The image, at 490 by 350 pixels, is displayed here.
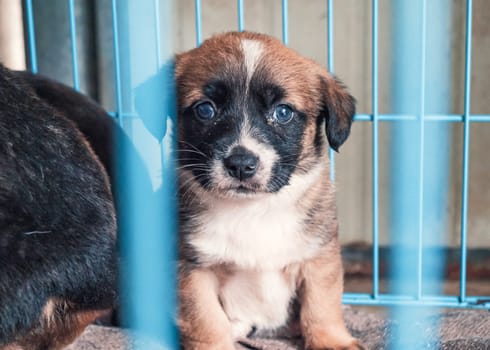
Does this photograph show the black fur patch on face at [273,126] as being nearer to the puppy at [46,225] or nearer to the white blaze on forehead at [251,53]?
the white blaze on forehead at [251,53]

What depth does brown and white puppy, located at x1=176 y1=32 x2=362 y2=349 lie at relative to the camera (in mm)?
2131

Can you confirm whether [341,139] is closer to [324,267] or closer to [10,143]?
[324,267]

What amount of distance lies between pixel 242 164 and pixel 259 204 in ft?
1.14

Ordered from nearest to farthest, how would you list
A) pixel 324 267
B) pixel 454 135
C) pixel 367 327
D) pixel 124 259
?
pixel 124 259 → pixel 324 267 → pixel 367 327 → pixel 454 135

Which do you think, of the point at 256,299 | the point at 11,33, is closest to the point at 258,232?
the point at 256,299

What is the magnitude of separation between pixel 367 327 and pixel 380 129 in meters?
1.48

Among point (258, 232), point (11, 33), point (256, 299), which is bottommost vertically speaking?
point (256, 299)

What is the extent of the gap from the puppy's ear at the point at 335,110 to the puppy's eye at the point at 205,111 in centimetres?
37

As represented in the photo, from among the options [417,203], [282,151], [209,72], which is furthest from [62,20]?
[417,203]

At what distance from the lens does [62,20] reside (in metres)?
3.17

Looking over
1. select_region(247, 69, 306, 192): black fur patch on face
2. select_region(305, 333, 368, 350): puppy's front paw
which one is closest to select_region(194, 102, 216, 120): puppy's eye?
select_region(247, 69, 306, 192): black fur patch on face

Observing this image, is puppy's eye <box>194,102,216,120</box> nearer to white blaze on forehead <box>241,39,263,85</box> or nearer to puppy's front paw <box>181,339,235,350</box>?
white blaze on forehead <box>241,39,263,85</box>

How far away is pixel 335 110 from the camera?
2.25 meters

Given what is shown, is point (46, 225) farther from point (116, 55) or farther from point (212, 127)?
point (116, 55)
